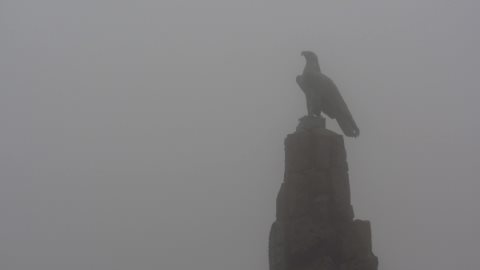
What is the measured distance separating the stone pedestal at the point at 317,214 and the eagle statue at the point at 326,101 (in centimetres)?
68

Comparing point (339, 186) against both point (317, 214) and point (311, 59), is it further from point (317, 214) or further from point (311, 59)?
point (311, 59)

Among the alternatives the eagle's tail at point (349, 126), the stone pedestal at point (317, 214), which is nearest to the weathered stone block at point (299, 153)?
the stone pedestal at point (317, 214)

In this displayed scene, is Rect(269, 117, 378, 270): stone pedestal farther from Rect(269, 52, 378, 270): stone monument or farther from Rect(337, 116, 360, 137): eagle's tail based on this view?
Rect(337, 116, 360, 137): eagle's tail

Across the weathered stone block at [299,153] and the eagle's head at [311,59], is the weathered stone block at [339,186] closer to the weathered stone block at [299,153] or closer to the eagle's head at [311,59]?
the weathered stone block at [299,153]

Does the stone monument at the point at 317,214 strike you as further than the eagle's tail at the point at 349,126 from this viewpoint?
No

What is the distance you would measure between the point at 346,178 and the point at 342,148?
0.56m

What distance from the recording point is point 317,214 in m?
9.15

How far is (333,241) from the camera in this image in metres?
9.05

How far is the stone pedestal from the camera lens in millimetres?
8930

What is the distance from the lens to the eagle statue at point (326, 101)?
1041 centimetres

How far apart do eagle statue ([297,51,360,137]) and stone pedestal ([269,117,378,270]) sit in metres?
0.68

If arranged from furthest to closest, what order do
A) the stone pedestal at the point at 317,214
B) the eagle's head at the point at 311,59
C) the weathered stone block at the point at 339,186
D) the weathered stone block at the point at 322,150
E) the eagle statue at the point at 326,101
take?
the eagle's head at the point at 311,59, the eagle statue at the point at 326,101, the weathered stone block at the point at 322,150, the weathered stone block at the point at 339,186, the stone pedestal at the point at 317,214

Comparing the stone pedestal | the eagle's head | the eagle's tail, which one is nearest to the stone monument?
the stone pedestal

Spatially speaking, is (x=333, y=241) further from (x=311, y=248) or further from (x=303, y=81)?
(x=303, y=81)
